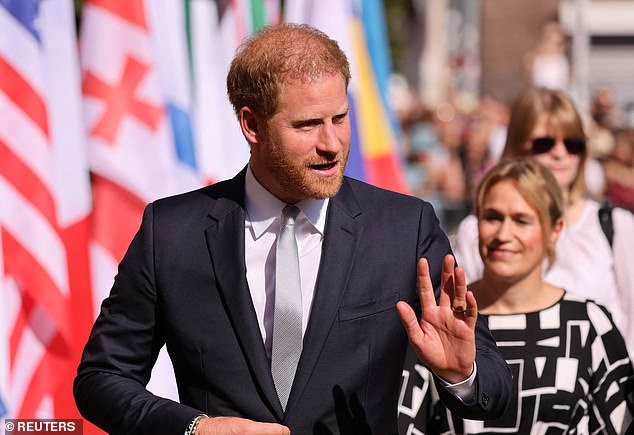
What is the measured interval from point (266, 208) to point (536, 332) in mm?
1550

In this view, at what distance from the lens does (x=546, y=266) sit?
5477 mm

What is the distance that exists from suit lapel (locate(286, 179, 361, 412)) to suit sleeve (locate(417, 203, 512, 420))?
0.64 ft

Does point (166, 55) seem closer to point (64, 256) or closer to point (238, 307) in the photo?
point (64, 256)

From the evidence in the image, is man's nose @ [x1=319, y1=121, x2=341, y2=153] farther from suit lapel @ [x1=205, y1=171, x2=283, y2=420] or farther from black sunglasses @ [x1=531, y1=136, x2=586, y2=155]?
black sunglasses @ [x1=531, y1=136, x2=586, y2=155]

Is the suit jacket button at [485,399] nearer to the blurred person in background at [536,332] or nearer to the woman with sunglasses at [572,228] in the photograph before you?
the blurred person in background at [536,332]

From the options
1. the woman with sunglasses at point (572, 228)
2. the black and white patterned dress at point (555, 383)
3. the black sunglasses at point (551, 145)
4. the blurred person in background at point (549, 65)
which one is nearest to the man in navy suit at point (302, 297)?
the black and white patterned dress at point (555, 383)

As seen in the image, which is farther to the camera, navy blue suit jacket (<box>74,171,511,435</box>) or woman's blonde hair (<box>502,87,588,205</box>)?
woman's blonde hair (<box>502,87,588,205</box>)

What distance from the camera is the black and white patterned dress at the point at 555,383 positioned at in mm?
4426

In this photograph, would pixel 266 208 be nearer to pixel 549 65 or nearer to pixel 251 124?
pixel 251 124

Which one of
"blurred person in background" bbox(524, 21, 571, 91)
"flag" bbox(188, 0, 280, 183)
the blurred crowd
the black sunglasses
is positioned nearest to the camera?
the black sunglasses

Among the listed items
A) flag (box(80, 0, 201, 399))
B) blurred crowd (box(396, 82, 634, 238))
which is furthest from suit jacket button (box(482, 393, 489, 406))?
blurred crowd (box(396, 82, 634, 238))

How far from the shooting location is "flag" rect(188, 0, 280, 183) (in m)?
8.07

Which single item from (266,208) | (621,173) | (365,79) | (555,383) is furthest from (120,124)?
(621,173)

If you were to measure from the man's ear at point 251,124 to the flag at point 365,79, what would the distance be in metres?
5.36
